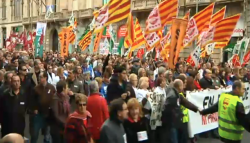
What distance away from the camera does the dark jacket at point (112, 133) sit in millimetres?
4359

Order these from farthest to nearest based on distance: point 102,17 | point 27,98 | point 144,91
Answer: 1. point 102,17
2. point 144,91
3. point 27,98

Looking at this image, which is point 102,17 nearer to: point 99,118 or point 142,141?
point 99,118

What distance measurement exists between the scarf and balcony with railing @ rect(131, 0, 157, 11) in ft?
81.2

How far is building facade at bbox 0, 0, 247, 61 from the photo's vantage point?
81.6ft

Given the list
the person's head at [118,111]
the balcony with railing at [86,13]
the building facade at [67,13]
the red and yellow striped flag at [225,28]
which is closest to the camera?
the person's head at [118,111]

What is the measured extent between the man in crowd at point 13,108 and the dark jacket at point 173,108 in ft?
8.07

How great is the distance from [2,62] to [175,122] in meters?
9.04

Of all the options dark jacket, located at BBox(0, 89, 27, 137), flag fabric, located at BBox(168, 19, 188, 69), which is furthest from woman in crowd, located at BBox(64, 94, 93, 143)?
flag fabric, located at BBox(168, 19, 188, 69)

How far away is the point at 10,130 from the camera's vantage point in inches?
257

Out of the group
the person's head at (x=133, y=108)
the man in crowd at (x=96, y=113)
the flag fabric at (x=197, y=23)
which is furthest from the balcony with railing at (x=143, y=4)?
the person's head at (x=133, y=108)

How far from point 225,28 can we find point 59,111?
9.07m

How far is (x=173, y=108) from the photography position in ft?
23.0

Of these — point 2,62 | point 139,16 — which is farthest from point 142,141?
point 139,16

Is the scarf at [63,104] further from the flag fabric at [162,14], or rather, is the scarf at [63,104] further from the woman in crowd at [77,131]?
the flag fabric at [162,14]
